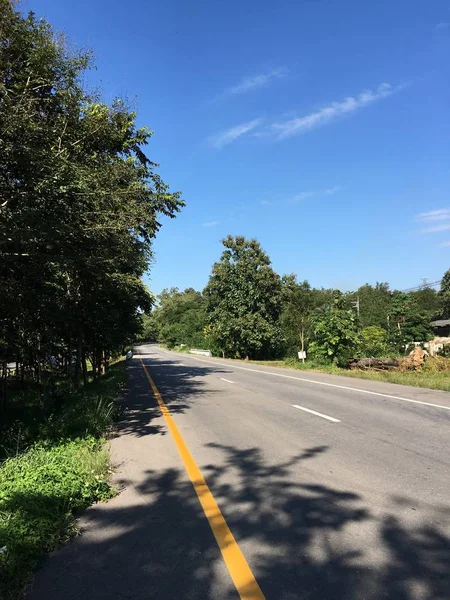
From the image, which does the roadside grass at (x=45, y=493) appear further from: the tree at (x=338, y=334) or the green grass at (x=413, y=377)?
the tree at (x=338, y=334)

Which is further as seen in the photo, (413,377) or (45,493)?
(413,377)

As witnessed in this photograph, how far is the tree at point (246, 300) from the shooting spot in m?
44.7

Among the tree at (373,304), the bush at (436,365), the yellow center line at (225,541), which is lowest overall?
the yellow center line at (225,541)

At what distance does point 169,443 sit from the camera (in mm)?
7875

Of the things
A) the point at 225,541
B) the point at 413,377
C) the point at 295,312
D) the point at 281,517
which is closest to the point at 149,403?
the point at 281,517

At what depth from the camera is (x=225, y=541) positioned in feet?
13.2

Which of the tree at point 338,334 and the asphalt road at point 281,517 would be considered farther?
the tree at point 338,334

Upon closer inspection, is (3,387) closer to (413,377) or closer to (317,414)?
(317,414)

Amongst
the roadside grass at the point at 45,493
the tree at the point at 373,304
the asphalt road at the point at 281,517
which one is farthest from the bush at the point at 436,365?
the tree at the point at 373,304

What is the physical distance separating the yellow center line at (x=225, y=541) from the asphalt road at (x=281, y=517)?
0.06 metres

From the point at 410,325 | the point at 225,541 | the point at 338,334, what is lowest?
the point at 225,541

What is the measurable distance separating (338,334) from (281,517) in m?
21.5

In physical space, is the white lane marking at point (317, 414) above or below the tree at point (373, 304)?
below

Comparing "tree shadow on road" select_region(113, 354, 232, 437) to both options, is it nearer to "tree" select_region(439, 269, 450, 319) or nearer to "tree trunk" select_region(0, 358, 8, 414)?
"tree trunk" select_region(0, 358, 8, 414)
